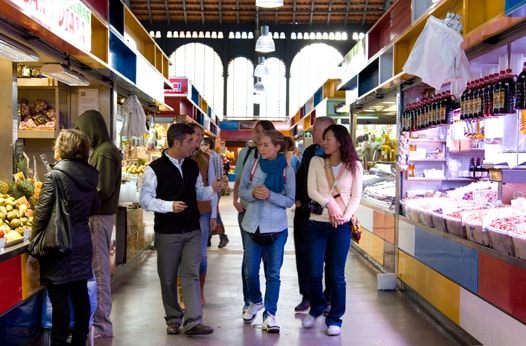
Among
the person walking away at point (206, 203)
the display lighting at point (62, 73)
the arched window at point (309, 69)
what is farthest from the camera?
the arched window at point (309, 69)

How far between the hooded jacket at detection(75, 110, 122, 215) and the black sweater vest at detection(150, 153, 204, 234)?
29cm

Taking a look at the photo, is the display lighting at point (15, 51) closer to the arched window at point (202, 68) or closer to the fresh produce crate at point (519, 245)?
the fresh produce crate at point (519, 245)

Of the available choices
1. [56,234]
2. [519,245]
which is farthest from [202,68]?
[519,245]

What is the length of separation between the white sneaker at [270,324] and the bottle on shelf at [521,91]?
93.5 inches

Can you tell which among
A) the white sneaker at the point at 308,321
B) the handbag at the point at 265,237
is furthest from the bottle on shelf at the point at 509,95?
the white sneaker at the point at 308,321

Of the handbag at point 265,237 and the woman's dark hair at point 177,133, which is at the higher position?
the woman's dark hair at point 177,133

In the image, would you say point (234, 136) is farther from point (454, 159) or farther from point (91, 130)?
point (91, 130)

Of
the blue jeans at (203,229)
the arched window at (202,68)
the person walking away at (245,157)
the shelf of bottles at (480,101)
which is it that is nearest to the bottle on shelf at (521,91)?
the shelf of bottles at (480,101)

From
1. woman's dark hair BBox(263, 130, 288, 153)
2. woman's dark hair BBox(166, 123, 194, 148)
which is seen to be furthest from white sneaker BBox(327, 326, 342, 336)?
woman's dark hair BBox(166, 123, 194, 148)

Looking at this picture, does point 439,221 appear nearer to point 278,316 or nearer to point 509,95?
point 509,95

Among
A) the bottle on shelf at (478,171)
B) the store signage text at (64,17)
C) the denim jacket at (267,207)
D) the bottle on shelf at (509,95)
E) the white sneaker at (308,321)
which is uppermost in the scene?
the store signage text at (64,17)

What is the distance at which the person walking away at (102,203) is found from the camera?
454 cm

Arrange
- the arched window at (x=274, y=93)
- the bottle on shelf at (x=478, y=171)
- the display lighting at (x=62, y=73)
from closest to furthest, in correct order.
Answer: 1. the display lighting at (x=62, y=73)
2. the bottle on shelf at (x=478, y=171)
3. the arched window at (x=274, y=93)

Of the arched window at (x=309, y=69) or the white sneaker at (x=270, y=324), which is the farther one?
the arched window at (x=309, y=69)
